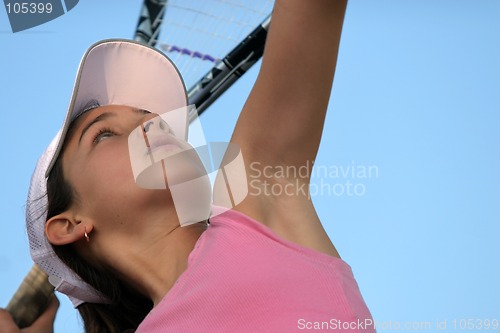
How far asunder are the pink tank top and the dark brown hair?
1.41ft

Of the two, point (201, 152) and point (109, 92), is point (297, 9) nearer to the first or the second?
point (201, 152)

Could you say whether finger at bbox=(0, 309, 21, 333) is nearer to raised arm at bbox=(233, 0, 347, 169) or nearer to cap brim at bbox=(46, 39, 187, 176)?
cap brim at bbox=(46, 39, 187, 176)

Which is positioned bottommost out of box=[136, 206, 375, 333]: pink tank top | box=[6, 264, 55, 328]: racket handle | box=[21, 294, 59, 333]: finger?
box=[21, 294, 59, 333]: finger

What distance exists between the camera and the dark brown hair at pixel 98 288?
6.45 feet

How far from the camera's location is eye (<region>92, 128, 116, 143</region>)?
1.90 meters

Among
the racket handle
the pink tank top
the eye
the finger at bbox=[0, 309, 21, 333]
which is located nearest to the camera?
the pink tank top

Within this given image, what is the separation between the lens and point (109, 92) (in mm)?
2092

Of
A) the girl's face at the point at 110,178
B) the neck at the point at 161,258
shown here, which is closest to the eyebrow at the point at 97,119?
the girl's face at the point at 110,178

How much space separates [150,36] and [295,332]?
181 centimetres

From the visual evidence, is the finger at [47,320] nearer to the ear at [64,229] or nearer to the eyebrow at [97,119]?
the ear at [64,229]

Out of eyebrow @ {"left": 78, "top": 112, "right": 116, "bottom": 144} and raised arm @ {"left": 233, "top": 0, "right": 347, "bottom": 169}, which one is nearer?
raised arm @ {"left": 233, "top": 0, "right": 347, "bottom": 169}

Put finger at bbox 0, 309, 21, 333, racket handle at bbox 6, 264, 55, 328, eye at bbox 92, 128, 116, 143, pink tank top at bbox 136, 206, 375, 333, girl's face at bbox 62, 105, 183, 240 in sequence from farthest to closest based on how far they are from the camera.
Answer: racket handle at bbox 6, 264, 55, 328, finger at bbox 0, 309, 21, 333, eye at bbox 92, 128, 116, 143, girl's face at bbox 62, 105, 183, 240, pink tank top at bbox 136, 206, 375, 333

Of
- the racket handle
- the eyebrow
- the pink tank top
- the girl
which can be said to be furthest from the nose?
the racket handle

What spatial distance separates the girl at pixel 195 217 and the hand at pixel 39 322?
2cm
